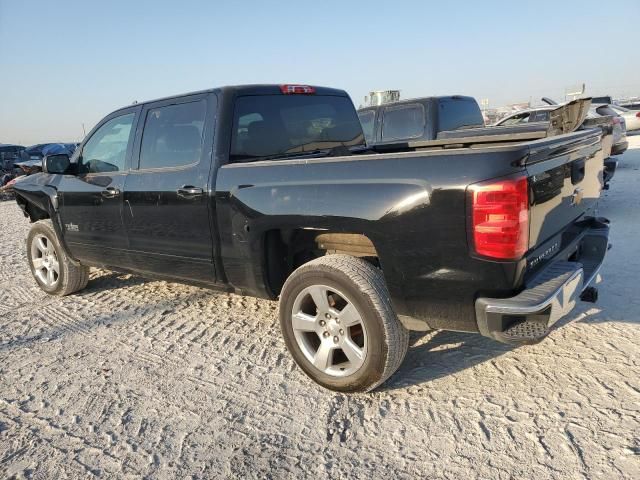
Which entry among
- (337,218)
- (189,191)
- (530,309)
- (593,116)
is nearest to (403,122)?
(593,116)

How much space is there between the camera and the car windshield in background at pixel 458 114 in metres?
7.70

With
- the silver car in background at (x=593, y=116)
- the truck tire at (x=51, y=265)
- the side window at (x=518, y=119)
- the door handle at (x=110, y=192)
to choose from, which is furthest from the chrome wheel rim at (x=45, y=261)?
the side window at (x=518, y=119)

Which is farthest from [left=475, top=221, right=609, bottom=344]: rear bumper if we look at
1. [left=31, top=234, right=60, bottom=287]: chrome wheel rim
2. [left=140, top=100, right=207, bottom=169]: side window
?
[left=31, top=234, right=60, bottom=287]: chrome wheel rim

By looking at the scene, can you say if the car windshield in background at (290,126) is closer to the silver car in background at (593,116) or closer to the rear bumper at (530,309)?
the rear bumper at (530,309)

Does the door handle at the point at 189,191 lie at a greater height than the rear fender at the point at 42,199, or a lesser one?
greater

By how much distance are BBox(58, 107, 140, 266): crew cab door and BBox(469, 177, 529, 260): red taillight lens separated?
2970mm

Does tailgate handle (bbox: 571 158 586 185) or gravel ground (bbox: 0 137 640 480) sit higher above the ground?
tailgate handle (bbox: 571 158 586 185)

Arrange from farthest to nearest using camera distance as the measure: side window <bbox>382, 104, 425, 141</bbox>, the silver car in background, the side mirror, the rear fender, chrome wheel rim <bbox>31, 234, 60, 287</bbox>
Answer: the silver car in background
side window <bbox>382, 104, 425, 141</bbox>
chrome wheel rim <bbox>31, 234, 60, 287</bbox>
the rear fender
the side mirror

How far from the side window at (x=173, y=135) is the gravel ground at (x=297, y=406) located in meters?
1.38

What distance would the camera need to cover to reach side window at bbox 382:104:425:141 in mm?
7672

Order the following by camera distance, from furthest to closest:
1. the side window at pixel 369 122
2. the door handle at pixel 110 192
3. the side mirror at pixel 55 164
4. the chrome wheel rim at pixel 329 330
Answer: the side window at pixel 369 122 → the side mirror at pixel 55 164 → the door handle at pixel 110 192 → the chrome wheel rim at pixel 329 330

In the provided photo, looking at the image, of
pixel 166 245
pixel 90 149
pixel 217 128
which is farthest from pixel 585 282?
pixel 90 149

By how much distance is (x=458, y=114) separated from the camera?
26.3 feet

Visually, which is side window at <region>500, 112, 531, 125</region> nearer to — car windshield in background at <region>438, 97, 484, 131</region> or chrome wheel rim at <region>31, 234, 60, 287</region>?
car windshield in background at <region>438, 97, 484, 131</region>
